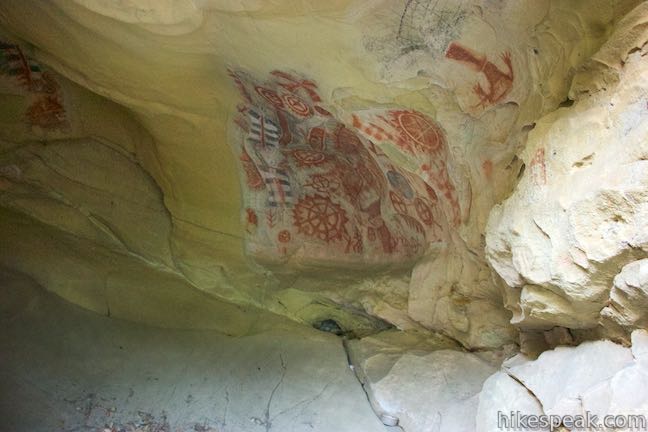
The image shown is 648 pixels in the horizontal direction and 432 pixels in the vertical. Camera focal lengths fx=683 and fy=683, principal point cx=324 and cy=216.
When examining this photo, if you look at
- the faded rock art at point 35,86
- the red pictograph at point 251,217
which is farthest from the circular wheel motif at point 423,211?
the faded rock art at point 35,86

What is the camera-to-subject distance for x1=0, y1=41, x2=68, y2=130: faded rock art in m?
2.94

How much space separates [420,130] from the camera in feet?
8.11

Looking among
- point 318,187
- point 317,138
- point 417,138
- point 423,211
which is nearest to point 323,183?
point 318,187

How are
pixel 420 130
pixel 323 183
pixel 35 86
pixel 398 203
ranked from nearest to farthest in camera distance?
pixel 420 130 < pixel 398 203 < pixel 35 86 < pixel 323 183

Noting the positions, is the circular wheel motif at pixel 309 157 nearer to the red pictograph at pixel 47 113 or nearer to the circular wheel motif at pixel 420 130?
the circular wheel motif at pixel 420 130

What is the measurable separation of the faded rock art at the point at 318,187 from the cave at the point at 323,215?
12mm

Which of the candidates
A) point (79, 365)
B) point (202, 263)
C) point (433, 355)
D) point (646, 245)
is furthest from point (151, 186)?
point (646, 245)

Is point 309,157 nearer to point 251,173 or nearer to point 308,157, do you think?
point 308,157

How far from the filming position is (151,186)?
336 cm

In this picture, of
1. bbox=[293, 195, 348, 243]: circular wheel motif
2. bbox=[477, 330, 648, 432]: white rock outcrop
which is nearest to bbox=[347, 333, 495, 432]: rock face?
bbox=[477, 330, 648, 432]: white rock outcrop

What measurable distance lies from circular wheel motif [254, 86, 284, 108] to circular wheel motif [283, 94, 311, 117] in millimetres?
35

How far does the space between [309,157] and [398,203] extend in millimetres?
456

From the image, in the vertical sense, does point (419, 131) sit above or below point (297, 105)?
above

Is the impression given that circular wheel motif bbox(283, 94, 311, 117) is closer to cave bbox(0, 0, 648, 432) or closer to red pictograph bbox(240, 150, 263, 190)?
cave bbox(0, 0, 648, 432)
